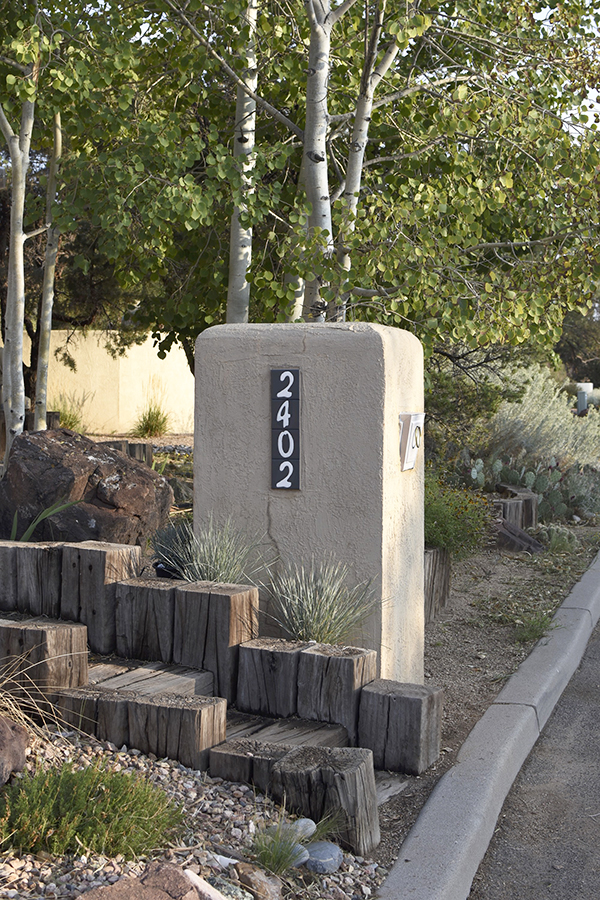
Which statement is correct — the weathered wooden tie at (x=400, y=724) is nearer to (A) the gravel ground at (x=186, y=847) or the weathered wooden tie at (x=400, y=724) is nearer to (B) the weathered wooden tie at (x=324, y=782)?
(B) the weathered wooden tie at (x=324, y=782)

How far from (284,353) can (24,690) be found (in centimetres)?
198

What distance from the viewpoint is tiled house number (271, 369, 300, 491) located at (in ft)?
14.6

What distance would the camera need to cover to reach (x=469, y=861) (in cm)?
326

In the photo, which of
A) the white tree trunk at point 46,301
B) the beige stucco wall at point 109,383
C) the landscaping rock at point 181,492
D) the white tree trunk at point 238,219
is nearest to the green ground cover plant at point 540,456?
the landscaping rock at point 181,492

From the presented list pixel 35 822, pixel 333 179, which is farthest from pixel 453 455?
pixel 35 822

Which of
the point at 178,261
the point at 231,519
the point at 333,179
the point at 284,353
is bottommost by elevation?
the point at 231,519

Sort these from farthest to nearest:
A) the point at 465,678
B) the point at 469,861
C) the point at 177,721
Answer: the point at 465,678 → the point at 177,721 → the point at 469,861

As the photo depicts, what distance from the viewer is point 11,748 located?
3.02m

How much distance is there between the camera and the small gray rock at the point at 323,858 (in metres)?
3.00

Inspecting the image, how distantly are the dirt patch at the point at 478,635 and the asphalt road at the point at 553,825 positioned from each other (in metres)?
0.34

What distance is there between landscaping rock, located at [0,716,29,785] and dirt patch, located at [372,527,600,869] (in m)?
1.31

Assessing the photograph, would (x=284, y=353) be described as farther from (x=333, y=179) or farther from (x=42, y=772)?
(x=333, y=179)

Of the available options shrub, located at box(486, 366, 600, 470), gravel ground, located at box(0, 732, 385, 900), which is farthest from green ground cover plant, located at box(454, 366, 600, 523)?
gravel ground, located at box(0, 732, 385, 900)

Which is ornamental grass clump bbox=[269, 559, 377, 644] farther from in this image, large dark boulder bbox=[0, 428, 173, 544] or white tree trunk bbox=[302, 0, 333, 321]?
white tree trunk bbox=[302, 0, 333, 321]
